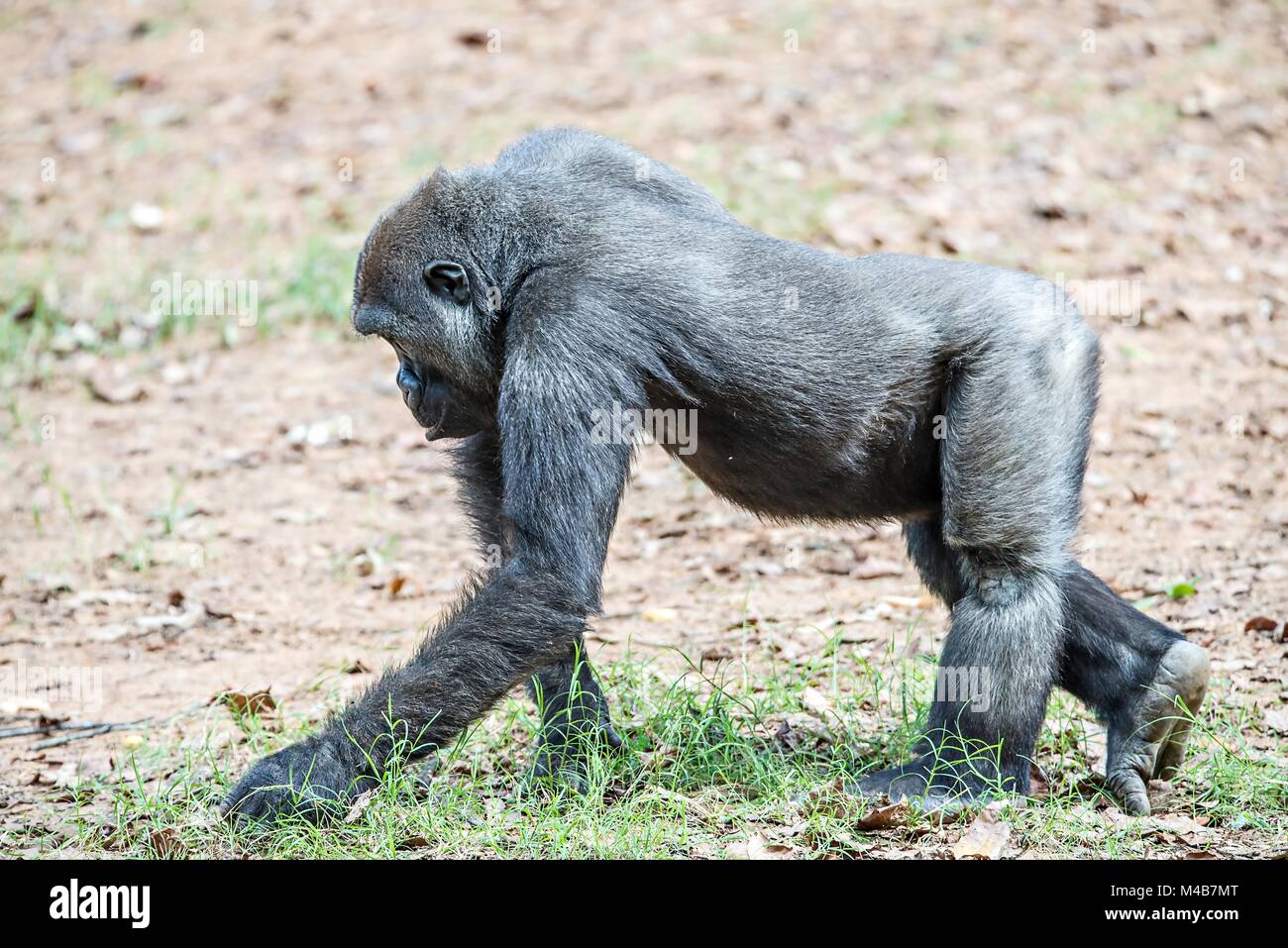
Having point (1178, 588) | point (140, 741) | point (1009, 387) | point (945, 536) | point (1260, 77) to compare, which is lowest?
point (140, 741)

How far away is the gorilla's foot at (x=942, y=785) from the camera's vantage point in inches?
178

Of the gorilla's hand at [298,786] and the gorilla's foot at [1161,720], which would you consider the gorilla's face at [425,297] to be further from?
the gorilla's foot at [1161,720]

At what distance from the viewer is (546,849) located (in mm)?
4227

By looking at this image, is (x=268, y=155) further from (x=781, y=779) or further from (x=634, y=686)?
(x=781, y=779)

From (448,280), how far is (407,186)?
22.1 ft

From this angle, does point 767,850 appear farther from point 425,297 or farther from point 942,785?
point 425,297

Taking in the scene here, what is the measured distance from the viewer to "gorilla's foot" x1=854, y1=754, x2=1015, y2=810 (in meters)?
4.53

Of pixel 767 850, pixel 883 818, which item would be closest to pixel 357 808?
pixel 767 850

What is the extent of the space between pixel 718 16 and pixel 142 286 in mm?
6120

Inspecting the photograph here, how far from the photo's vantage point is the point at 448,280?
4828mm

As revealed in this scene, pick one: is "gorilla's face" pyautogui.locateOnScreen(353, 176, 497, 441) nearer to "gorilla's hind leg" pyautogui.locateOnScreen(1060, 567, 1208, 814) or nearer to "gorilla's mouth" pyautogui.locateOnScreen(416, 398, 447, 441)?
"gorilla's mouth" pyautogui.locateOnScreen(416, 398, 447, 441)
